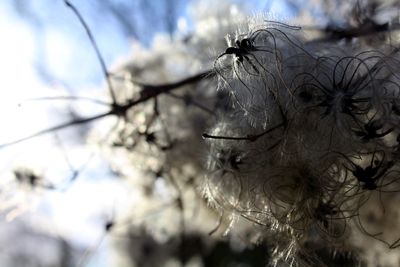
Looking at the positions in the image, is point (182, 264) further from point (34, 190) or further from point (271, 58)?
point (271, 58)

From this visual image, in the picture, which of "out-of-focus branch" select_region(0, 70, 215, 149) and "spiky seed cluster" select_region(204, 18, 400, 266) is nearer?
"spiky seed cluster" select_region(204, 18, 400, 266)

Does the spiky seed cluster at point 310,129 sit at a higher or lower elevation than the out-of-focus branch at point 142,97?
lower

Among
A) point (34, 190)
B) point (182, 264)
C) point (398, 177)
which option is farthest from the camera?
point (182, 264)

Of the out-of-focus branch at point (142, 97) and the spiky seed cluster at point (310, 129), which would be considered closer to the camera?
the spiky seed cluster at point (310, 129)

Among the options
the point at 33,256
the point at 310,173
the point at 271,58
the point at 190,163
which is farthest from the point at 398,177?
the point at 33,256

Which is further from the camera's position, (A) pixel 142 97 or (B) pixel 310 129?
(A) pixel 142 97

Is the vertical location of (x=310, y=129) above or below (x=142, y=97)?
below

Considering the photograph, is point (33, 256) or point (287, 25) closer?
point (287, 25)

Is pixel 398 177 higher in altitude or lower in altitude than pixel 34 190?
lower
